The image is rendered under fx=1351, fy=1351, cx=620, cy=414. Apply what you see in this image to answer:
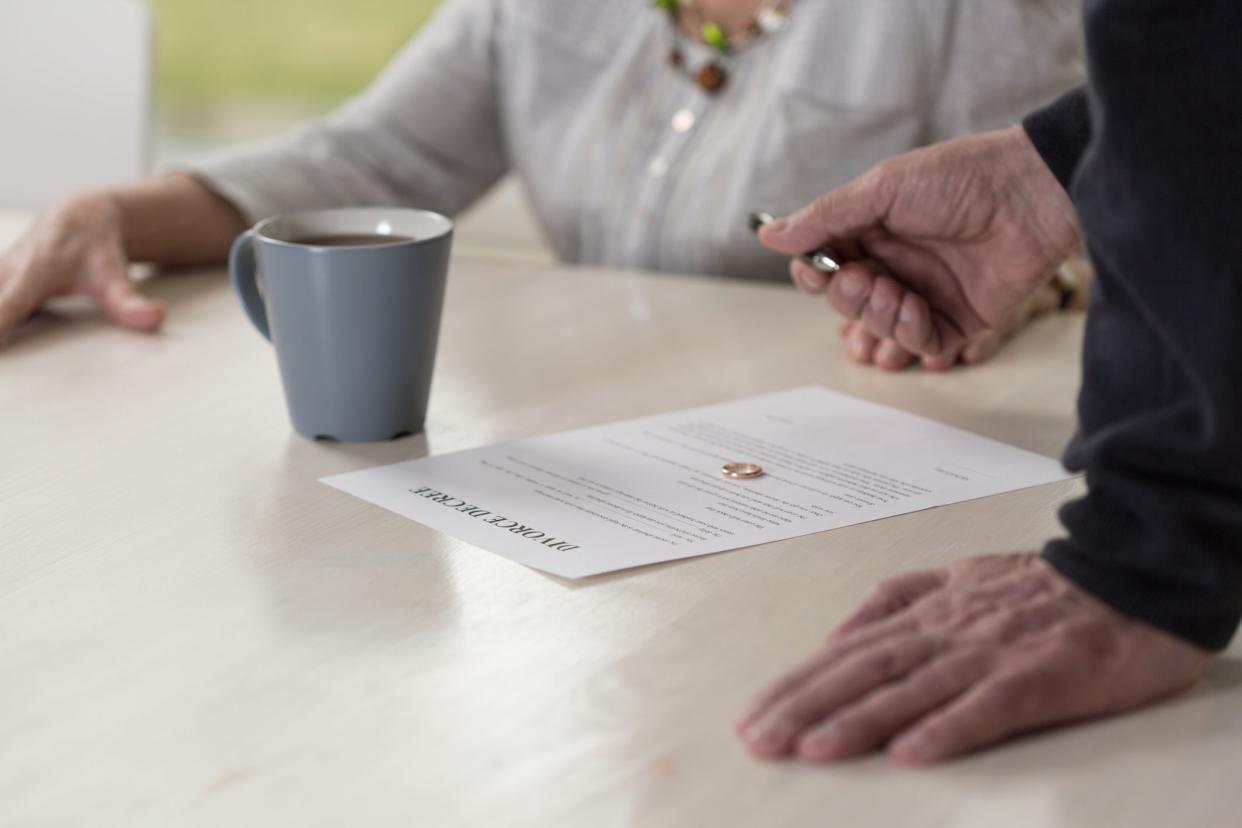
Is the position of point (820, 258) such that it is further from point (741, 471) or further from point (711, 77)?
point (711, 77)

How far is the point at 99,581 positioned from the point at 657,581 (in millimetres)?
250

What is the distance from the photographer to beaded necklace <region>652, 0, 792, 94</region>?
4.53ft

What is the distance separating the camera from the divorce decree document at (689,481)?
0.65 m

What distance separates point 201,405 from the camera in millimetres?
863

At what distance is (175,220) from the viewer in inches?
47.7

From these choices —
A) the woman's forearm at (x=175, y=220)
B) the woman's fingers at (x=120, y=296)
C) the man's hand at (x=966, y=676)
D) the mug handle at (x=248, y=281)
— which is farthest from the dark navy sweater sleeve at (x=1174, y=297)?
the woman's forearm at (x=175, y=220)

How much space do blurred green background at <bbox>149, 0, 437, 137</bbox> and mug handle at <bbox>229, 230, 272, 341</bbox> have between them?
224 cm

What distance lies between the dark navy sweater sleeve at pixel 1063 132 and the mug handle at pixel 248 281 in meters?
0.46

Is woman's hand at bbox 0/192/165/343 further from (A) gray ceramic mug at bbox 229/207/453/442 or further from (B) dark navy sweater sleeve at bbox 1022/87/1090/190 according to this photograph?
(B) dark navy sweater sleeve at bbox 1022/87/1090/190

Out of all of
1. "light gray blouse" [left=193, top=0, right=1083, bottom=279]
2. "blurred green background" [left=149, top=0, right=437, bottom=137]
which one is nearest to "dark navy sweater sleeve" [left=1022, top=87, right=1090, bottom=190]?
"light gray blouse" [left=193, top=0, right=1083, bottom=279]

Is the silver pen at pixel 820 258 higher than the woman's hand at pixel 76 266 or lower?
higher

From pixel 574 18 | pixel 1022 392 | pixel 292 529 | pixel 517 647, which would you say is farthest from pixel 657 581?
pixel 574 18

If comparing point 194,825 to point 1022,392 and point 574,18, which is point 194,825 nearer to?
point 1022,392

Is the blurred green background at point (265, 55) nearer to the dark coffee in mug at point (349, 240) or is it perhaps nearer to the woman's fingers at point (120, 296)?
the woman's fingers at point (120, 296)
